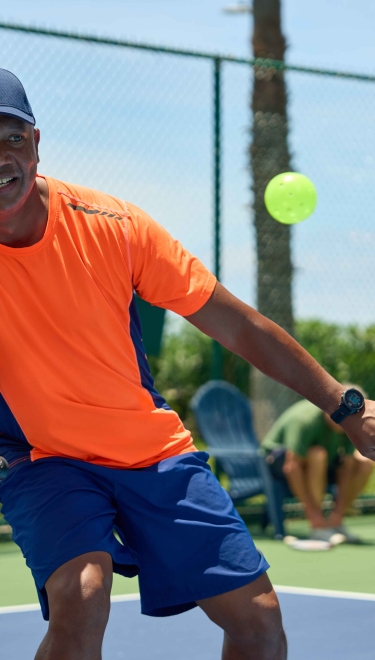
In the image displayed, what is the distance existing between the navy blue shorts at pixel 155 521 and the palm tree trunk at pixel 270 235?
5.55m

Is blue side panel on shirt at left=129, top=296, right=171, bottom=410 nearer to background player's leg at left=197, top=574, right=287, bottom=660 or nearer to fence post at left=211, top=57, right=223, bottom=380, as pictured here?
background player's leg at left=197, top=574, right=287, bottom=660

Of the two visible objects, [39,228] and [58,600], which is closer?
[58,600]

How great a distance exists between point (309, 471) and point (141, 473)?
4.73 metres

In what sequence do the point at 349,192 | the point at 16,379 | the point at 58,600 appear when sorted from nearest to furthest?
the point at 58,600 < the point at 16,379 < the point at 349,192

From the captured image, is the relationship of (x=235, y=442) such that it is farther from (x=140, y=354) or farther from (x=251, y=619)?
(x=251, y=619)

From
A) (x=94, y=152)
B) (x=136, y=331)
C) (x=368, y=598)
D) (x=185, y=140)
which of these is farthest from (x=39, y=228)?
(x=185, y=140)

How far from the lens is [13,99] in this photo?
276cm

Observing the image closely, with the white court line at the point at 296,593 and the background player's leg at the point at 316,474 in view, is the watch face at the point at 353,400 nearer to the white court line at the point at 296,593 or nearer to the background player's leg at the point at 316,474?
the white court line at the point at 296,593

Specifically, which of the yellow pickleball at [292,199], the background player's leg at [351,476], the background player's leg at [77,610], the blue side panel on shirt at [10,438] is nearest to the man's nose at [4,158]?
the blue side panel on shirt at [10,438]

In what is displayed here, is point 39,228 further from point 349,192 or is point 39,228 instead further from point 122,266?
point 349,192

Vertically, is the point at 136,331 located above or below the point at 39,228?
below

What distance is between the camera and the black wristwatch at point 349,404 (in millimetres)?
2983

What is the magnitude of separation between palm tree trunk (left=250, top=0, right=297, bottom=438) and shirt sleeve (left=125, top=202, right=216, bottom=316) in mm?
5302

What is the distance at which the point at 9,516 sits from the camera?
2.90 metres
